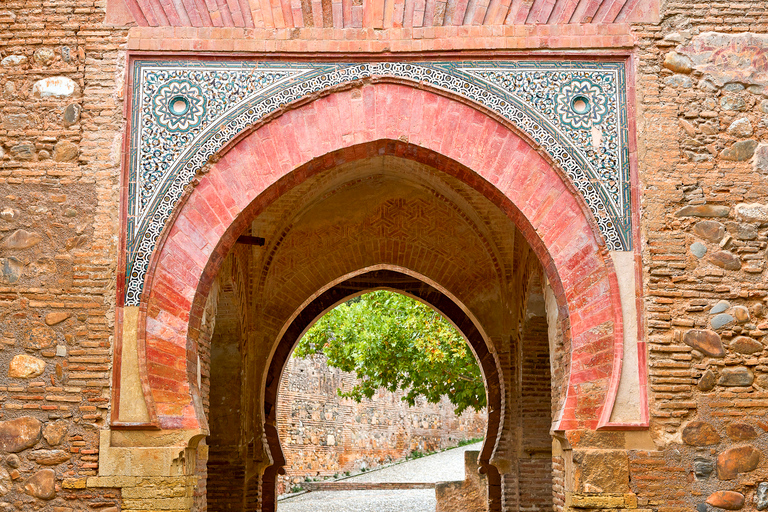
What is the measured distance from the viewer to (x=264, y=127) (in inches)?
229

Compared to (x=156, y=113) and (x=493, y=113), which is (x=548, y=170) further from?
(x=156, y=113)

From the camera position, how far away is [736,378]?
17.8 ft

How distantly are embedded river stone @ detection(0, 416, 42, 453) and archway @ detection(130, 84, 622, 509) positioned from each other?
29.7 inches

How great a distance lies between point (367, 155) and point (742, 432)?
3.05 metres

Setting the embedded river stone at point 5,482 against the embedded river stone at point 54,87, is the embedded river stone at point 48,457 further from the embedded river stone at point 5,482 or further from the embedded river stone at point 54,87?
the embedded river stone at point 54,87

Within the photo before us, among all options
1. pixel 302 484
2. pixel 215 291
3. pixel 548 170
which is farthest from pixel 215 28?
pixel 302 484

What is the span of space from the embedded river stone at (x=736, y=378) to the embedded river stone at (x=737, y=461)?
391mm

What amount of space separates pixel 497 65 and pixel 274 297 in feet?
14.2

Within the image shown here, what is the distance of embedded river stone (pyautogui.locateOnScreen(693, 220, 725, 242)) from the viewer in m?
5.59

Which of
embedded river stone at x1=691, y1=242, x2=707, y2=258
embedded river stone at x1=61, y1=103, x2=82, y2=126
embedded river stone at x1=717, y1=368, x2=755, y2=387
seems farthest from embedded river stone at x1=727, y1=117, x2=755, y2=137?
embedded river stone at x1=61, y1=103, x2=82, y2=126

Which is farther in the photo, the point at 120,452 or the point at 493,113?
the point at 493,113

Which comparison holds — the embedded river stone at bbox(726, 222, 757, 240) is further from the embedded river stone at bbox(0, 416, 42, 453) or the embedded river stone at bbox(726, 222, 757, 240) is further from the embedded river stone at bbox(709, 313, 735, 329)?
the embedded river stone at bbox(0, 416, 42, 453)

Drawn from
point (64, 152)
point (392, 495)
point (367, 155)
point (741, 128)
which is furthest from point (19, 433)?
point (392, 495)

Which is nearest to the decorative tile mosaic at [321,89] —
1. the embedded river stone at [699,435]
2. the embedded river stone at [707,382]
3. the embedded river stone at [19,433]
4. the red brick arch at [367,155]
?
the red brick arch at [367,155]
